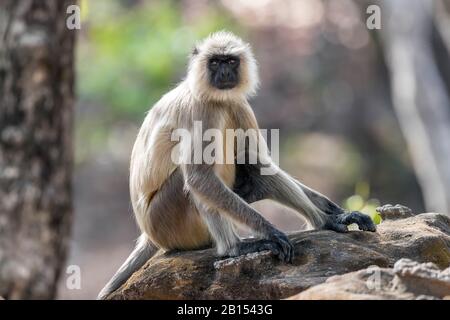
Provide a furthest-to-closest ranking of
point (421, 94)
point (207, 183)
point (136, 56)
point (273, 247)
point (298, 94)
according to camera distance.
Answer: point (298, 94) → point (136, 56) → point (421, 94) → point (207, 183) → point (273, 247)

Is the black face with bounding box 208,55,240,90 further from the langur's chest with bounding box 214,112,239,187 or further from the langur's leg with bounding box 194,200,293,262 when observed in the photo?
the langur's leg with bounding box 194,200,293,262

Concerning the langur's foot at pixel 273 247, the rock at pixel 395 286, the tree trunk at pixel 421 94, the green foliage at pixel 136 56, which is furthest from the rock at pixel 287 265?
the green foliage at pixel 136 56

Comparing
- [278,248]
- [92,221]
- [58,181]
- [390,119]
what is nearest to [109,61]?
[92,221]

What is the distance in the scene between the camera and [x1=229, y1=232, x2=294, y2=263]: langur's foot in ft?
18.9

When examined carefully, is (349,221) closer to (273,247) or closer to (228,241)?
(273,247)

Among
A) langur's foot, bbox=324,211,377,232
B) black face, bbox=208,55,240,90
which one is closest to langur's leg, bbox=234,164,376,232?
langur's foot, bbox=324,211,377,232

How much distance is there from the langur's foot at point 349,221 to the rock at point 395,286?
4.59ft

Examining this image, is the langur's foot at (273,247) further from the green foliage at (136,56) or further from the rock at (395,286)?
the green foliage at (136,56)

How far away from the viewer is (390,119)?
887 inches

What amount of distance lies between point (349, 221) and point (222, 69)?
1.53m

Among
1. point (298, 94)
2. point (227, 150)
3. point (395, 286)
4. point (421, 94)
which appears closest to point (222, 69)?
point (227, 150)

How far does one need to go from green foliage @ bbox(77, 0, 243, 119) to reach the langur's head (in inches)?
487

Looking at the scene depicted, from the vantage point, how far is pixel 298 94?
77.8ft

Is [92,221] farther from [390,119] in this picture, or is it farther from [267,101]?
[390,119]
